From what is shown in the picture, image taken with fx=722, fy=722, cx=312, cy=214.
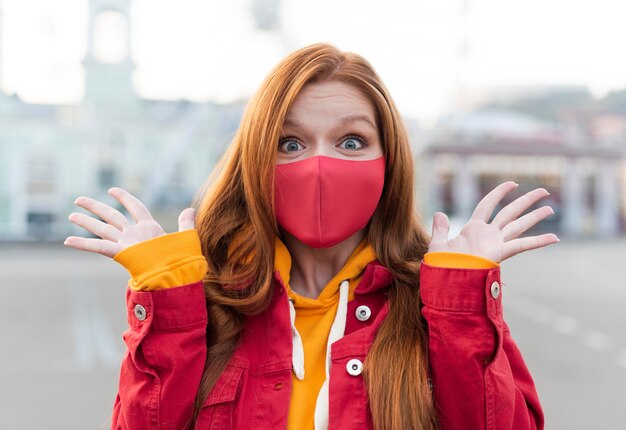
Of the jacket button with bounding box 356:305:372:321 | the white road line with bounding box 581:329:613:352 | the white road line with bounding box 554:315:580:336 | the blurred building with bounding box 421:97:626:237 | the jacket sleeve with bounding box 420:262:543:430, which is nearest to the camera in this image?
the jacket sleeve with bounding box 420:262:543:430

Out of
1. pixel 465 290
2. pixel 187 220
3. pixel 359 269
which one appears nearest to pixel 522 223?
pixel 465 290

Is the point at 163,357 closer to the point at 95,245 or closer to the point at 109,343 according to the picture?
the point at 95,245

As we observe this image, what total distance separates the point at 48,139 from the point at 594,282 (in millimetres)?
19810

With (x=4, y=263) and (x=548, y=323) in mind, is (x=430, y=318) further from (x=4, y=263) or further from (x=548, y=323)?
(x=4, y=263)

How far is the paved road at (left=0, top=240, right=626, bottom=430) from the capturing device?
457cm

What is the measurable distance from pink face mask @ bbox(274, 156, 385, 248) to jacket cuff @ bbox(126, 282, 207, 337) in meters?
0.20

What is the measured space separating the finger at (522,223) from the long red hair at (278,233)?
16 centimetres

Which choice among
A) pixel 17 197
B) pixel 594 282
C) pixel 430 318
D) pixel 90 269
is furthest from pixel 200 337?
pixel 17 197

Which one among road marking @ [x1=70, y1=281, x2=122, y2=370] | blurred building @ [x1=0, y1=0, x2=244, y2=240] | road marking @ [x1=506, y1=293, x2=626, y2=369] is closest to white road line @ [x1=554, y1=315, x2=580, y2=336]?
road marking @ [x1=506, y1=293, x2=626, y2=369]

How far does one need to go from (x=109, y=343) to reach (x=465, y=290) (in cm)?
590

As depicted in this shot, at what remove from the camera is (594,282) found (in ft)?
38.1

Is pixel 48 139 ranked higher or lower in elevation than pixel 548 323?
higher

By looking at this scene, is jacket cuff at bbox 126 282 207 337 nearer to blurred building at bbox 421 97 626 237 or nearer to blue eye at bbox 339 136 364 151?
blue eye at bbox 339 136 364 151

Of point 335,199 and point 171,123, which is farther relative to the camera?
point 171,123
